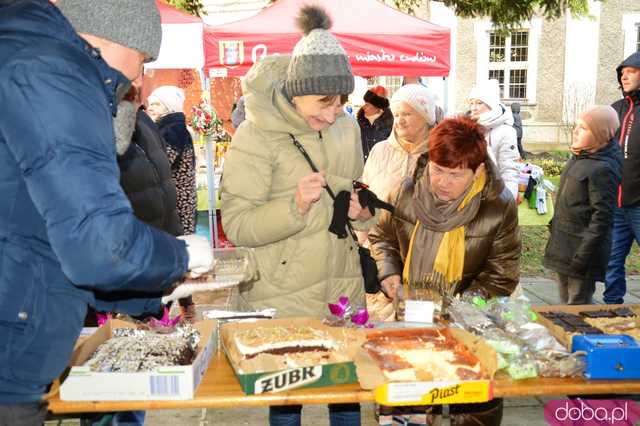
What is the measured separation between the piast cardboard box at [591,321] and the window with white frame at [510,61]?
18180mm

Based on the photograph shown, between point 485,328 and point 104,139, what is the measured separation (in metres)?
1.42

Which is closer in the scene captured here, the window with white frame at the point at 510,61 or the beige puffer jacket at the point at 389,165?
the beige puffer jacket at the point at 389,165

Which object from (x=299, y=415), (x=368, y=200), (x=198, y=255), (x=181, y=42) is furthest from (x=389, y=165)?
(x=198, y=255)

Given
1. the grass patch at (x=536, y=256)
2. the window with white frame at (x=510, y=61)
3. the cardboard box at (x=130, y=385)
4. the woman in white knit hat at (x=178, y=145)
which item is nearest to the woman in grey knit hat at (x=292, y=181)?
the cardboard box at (x=130, y=385)

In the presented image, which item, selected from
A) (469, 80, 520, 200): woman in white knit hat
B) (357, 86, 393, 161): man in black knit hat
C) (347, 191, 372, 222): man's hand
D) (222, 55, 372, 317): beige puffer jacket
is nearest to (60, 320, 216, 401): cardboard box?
(222, 55, 372, 317): beige puffer jacket

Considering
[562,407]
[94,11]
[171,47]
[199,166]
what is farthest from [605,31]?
[94,11]

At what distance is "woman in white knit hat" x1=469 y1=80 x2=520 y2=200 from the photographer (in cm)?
548

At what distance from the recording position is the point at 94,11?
4.41 ft

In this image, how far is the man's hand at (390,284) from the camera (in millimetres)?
2789

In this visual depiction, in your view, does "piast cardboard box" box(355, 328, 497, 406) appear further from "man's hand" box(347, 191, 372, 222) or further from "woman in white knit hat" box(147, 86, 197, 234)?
"woman in white knit hat" box(147, 86, 197, 234)

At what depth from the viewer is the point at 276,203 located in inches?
93.1

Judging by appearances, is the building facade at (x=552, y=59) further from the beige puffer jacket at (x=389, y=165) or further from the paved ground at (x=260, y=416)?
the paved ground at (x=260, y=416)

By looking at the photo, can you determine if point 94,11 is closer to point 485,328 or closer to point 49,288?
point 49,288

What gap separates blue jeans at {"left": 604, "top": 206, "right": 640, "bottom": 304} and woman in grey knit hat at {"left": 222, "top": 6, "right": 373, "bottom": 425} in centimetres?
344
